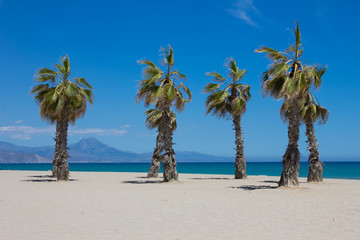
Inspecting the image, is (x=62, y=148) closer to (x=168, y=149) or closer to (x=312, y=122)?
(x=168, y=149)

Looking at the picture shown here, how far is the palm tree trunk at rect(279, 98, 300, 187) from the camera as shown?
2019 centimetres

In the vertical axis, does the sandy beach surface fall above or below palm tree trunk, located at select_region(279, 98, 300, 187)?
below

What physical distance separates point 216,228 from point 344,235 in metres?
3.17

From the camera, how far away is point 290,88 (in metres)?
19.5

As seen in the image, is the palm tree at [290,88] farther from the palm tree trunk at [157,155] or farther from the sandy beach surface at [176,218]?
the palm tree trunk at [157,155]

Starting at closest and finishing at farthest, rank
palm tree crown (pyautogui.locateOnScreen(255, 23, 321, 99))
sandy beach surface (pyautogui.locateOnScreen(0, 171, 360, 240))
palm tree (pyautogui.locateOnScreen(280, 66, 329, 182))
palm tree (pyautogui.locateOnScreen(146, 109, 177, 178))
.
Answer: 1. sandy beach surface (pyautogui.locateOnScreen(0, 171, 360, 240))
2. palm tree crown (pyautogui.locateOnScreen(255, 23, 321, 99))
3. palm tree (pyautogui.locateOnScreen(280, 66, 329, 182))
4. palm tree (pyautogui.locateOnScreen(146, 109, 177, 178))

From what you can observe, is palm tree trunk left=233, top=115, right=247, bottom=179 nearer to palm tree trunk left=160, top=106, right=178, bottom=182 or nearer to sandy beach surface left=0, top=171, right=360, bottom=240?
palm tree trunk left=160, top=106, right=178, bottom=182

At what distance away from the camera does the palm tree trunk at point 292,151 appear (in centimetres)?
2019

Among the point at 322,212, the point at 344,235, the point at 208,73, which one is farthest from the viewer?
the point at 208,73

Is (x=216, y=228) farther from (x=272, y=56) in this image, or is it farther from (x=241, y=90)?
(x=241, y=90)

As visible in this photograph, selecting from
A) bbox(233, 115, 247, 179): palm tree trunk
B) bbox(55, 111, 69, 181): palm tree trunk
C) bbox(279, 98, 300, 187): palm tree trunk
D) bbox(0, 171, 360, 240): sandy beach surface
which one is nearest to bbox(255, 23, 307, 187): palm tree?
bbox(279, 98, 300, 187): palm tree trunk

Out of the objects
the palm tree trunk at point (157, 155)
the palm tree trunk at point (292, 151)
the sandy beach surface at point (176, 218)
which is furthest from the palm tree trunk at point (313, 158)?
the palm tree trunk at point (157, 155)

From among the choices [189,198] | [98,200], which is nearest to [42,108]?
[98,200]

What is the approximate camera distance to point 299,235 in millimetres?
8617
